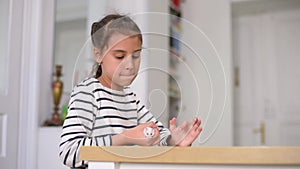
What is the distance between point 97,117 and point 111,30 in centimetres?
18

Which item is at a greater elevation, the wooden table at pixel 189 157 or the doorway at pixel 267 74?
the doorway at pixel 267 74

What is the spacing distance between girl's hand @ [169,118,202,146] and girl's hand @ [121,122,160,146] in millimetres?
88

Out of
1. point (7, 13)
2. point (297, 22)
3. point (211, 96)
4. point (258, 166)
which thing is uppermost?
point (297, 22)

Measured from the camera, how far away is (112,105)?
77 cm

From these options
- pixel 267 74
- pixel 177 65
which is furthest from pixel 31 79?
pixel 267 74

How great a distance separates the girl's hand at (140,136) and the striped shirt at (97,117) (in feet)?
0.11

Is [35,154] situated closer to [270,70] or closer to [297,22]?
[270,70]

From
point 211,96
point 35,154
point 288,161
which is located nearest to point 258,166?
point 288,161

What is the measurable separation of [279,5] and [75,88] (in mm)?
3017

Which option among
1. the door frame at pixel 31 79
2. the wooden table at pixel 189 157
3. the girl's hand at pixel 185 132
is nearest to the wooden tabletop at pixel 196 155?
the wooden table at pixel 189 157

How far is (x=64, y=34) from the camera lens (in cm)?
217

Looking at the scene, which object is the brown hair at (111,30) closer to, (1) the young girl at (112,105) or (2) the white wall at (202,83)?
(1) the young girl at (112,105)

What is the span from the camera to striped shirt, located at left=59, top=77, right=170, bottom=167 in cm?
75

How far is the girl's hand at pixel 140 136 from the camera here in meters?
0.71
